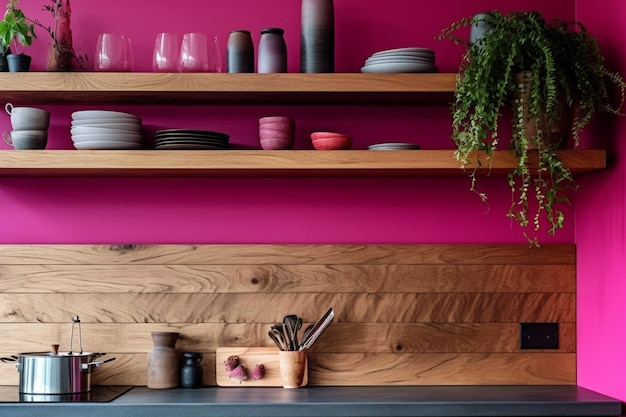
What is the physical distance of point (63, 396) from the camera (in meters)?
2.62

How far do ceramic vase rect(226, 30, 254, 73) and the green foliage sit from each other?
66 cm

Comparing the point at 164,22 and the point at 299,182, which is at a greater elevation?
the point at 164,22

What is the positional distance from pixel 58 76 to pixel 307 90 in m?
0.80

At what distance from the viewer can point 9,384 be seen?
289 cm

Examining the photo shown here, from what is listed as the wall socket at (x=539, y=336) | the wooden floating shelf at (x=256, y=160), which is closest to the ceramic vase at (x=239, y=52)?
the wooden floating shelf at (x=256, y=160)

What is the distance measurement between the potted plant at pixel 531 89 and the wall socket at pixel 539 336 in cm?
51

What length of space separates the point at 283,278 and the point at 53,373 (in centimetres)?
82

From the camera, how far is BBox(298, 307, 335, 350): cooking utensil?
111 inches

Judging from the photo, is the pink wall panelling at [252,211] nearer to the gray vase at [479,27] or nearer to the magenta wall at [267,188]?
the magenta wall at [267,188]

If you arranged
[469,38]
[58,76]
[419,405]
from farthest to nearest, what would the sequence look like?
[469,38] → [58,76] → [419,405]

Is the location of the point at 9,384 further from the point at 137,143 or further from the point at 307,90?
the point at 307,90

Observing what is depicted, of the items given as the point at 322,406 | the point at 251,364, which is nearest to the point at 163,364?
the point at 251,364

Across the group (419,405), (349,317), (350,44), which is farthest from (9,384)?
(350,44)

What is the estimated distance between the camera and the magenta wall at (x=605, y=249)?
264 cm
